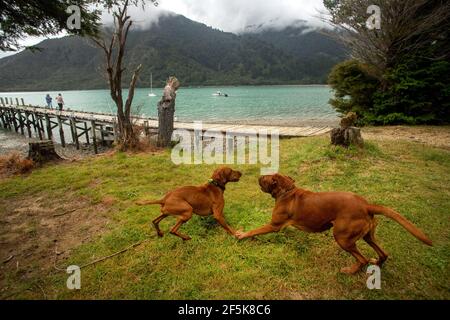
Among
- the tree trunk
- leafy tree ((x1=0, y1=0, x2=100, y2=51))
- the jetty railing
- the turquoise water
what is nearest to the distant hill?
the turquoise water

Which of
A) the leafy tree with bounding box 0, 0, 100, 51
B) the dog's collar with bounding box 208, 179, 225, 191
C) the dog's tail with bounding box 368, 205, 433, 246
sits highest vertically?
the leafy tree with bounding box 0, 0, 100, 51

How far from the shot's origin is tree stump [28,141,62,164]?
33.4 feet

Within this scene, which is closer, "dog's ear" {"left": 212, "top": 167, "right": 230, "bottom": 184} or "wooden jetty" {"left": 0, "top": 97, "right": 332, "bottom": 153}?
"dog's ear" {"left": 212, "top": 167, "right": 230, "bottom": 184}

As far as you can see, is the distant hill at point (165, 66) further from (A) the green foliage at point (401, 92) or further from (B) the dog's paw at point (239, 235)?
(B) the dog's paw at point (239, 235)

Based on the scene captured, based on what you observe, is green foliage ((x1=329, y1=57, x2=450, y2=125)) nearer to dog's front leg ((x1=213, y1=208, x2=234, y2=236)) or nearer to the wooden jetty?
the wooden jetty

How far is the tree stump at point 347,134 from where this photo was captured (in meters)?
8.85

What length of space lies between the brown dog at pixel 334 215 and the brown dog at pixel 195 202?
29.6 inches

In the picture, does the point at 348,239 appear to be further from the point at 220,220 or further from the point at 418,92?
the point at 418,92

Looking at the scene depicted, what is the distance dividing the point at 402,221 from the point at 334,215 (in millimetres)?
728

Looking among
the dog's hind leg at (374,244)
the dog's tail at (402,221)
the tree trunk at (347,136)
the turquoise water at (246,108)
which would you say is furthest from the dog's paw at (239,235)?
the turquoise water at (246,108)
